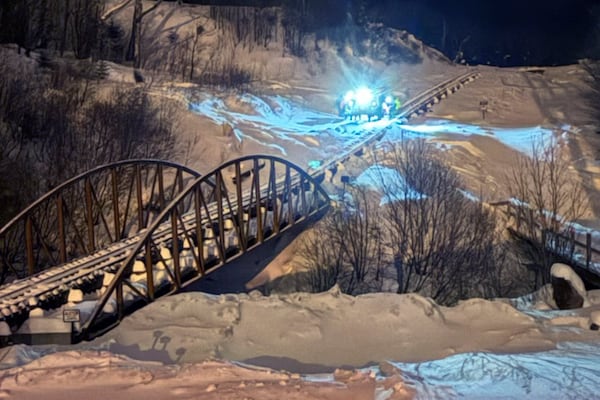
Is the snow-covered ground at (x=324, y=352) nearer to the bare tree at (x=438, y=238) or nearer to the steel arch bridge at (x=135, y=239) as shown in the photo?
the steel arch bridge at (x=135, y=239)

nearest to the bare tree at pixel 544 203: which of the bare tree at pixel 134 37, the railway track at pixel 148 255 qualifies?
the railway track at pixel 148 255

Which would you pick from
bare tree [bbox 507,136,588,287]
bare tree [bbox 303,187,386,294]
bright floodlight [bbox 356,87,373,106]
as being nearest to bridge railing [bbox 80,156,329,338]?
bare tree [bbox 303,187,386,294]

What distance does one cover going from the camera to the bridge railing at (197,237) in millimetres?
11445

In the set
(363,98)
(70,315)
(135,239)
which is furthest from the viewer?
(363,98)

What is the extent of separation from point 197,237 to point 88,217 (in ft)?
9.21

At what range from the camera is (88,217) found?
1478 centimetres

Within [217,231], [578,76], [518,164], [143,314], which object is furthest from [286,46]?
[143,314]

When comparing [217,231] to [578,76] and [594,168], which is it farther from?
[578,76]

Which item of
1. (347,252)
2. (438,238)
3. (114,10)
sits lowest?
(347,252)

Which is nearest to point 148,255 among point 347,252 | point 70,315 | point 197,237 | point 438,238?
point 197,237

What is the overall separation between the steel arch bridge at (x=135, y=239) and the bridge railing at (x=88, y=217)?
0.11ft

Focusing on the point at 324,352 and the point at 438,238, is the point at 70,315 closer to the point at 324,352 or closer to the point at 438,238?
the point at 324,352

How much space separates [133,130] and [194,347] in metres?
14.9

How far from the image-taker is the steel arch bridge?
11336 millimetres
